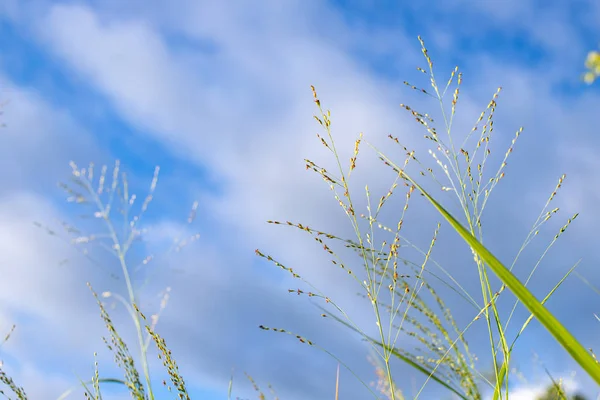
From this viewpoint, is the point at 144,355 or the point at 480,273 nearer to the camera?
the point at 480,273

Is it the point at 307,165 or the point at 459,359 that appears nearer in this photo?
the point at 307,165

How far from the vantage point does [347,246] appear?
1828mm

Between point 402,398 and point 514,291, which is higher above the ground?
point 402,398

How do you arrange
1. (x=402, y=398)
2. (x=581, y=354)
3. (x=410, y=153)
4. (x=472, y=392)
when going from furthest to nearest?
1. (x=402, y=398)
2. (x=472, y=392)
3. (x=410, y=153)
4. (x=581, y=354)

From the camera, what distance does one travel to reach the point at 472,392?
6.96ft

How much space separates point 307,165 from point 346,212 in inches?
6.9

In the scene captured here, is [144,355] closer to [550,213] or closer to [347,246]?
[347,246]

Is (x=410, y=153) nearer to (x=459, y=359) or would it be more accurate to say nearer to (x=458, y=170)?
(x=458, y=170)

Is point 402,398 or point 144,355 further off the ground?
point 402,398

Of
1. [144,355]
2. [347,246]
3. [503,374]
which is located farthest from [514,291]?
[144,355]

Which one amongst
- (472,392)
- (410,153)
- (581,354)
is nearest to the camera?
(581,354)

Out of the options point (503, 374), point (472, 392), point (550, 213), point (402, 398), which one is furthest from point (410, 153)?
point (402, 398)

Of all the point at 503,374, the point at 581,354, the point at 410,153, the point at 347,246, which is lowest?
the point at 581,354

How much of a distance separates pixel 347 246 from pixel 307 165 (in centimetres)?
27
